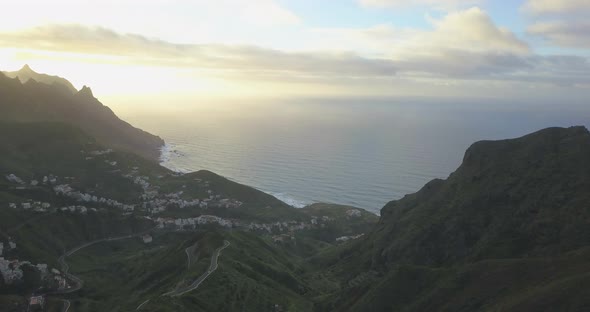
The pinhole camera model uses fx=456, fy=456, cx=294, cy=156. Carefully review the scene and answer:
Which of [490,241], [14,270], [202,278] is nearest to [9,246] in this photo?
[14,270]

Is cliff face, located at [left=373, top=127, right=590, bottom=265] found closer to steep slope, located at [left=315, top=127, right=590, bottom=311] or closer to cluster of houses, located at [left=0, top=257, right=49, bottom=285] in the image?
steep slope, located at [left=315, top=127, right=590, bottom=311]

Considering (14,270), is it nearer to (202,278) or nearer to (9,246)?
(9,246)

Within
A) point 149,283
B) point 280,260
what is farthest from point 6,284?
point 280,260

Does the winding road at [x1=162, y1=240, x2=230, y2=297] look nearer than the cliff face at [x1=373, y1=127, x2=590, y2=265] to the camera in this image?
No

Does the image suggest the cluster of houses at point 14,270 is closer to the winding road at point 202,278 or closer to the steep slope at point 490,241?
the winding road at point 202,278

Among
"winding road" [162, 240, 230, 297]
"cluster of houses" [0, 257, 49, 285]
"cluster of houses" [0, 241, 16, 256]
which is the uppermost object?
"winding road" [162, 240, 230, 297]

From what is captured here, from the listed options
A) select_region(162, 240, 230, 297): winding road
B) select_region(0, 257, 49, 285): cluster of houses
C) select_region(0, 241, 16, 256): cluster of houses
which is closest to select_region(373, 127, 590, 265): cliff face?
select_region(162, 240, 230, 297): winding road

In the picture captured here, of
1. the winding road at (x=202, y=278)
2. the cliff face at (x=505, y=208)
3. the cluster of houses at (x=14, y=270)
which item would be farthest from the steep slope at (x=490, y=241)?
the cluster of houses at (x=14, y=270)

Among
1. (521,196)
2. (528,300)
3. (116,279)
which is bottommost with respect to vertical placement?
(116,279)

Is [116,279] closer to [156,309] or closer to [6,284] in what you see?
[6,284]
